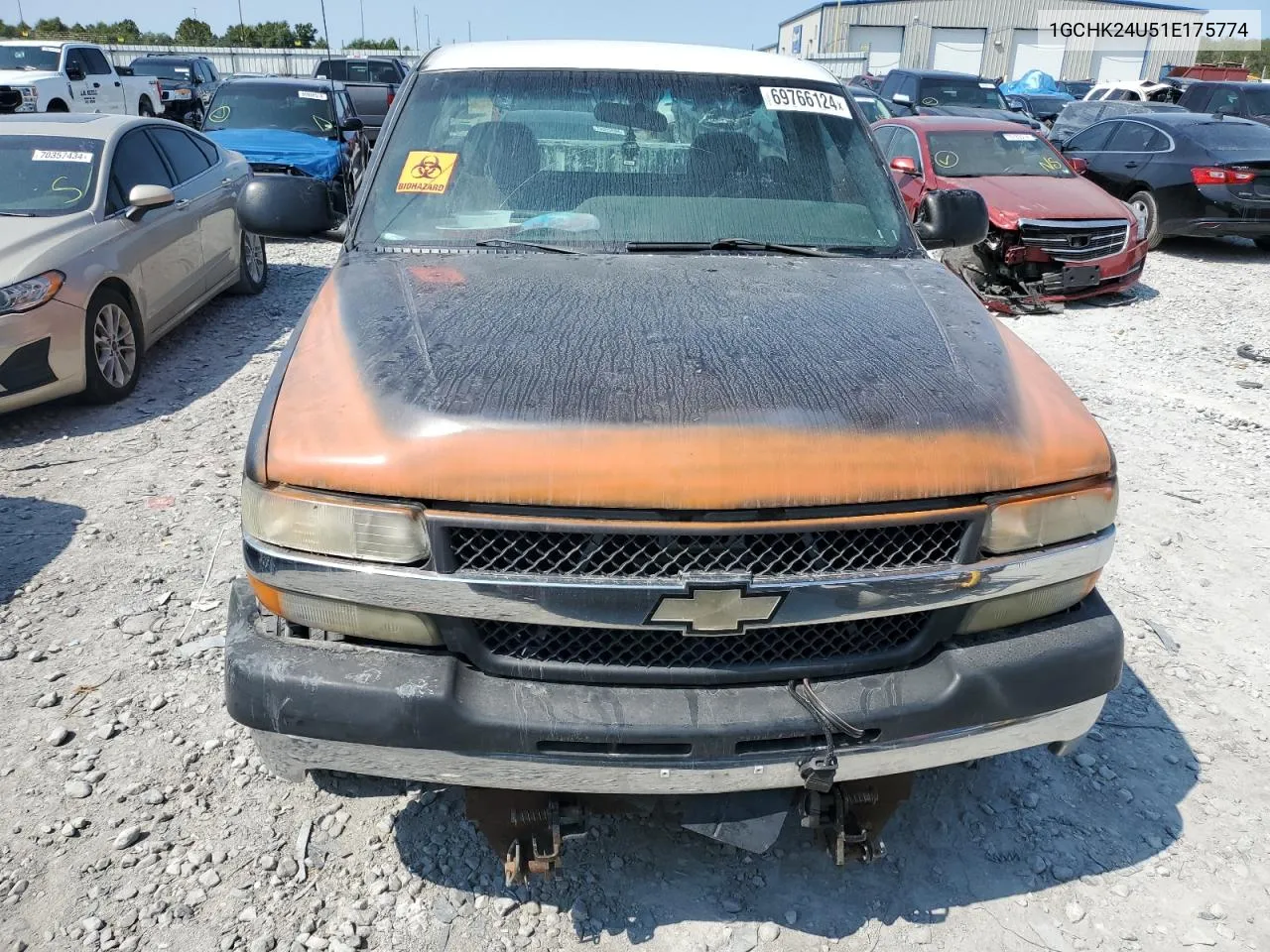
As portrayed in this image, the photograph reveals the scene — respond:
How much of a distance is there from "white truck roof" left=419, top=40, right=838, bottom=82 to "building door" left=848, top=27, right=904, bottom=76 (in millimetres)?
52644

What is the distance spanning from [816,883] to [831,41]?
56.5 m

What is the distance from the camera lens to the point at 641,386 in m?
2.05

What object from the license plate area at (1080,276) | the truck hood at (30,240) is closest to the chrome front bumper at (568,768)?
the truck hood at (30,240)

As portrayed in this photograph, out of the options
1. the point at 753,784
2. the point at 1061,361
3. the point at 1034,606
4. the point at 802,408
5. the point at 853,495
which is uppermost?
the point at 802,408

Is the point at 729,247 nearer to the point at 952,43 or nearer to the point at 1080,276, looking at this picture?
the point at 1080,276

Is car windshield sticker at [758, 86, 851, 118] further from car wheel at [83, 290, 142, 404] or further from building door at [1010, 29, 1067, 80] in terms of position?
building door at [1010, 29, 1067, 80]

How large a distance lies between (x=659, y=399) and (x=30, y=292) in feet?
15.5

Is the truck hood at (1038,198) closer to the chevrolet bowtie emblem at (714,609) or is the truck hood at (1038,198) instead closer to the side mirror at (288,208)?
the side mirror at (288,208)

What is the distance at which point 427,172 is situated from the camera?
3.12 m

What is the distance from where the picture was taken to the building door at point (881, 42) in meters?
50.9

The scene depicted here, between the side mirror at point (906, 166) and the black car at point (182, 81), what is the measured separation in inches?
717

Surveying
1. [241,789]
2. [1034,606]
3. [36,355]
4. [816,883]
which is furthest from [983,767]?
[36,355]

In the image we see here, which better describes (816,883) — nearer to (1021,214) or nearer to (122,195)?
(122,195)

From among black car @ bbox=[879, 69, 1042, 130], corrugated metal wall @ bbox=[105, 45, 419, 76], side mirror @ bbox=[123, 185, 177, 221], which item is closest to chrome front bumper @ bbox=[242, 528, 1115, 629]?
side mirror @ bbox=[123, 185, 177, 221]
